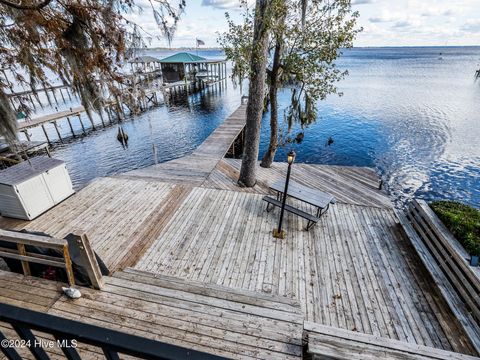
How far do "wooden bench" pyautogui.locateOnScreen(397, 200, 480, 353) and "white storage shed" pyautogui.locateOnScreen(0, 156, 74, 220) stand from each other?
388 inches

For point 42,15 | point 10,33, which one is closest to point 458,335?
point 42,15

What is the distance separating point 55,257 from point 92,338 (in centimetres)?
347

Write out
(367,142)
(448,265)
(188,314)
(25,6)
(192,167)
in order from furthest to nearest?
(367,142)
(192,167)
(448,265)
(188,314)
(25,6)

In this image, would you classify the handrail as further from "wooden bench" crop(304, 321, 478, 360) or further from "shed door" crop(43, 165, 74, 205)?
"shed door" crop(43, 165, 74, 205)

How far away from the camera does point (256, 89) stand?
25.9 feet

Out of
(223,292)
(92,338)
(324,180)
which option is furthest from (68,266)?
(324,180)

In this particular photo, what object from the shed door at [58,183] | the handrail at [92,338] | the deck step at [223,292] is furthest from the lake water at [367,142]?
the handrail at [92,338]

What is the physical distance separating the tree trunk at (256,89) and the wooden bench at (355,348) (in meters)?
6.11

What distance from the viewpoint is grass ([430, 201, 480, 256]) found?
4.94m

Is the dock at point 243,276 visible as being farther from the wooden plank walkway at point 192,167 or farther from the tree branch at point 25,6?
the tree branch at point 25,6

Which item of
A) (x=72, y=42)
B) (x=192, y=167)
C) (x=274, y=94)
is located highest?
(x=72, y=42)

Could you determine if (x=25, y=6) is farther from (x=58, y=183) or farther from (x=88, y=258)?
(x=58, y=183)

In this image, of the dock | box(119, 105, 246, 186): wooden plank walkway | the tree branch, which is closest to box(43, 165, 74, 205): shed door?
the dock

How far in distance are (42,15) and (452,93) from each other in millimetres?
49026
